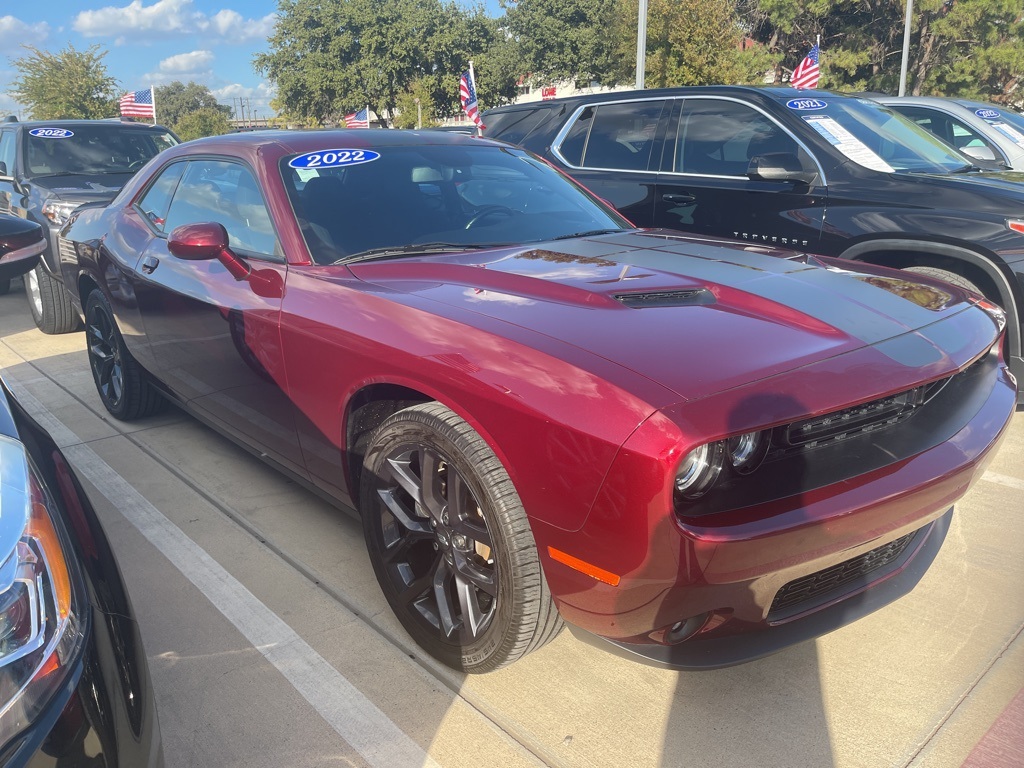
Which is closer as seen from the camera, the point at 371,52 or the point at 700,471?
the point at 700,471

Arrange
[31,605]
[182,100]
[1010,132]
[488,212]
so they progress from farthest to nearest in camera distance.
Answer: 1. [182,100]
2. [1010,132]
3. [488,212]
4. [31,605]

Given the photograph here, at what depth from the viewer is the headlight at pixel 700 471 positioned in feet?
6.26

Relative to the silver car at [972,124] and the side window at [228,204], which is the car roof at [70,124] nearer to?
the side window at [228,204]

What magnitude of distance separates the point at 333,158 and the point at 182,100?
112 meters

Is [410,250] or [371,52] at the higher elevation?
[371,52]

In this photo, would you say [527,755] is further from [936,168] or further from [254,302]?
[936,168]

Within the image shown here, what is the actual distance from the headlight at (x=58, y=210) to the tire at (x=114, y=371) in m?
2.85

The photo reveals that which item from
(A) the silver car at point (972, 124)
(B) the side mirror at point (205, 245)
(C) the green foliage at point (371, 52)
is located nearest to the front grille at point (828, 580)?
(B) the side mirror at point (205, 245)

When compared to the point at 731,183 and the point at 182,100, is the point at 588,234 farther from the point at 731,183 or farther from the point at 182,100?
the point at 182,100

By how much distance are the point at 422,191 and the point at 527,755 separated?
212 cm

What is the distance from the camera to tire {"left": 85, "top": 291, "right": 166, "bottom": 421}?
14.7 feet

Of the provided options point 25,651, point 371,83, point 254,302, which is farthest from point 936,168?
point 371,83

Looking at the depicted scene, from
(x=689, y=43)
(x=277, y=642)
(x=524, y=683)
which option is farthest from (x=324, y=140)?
(x=689, y=43)

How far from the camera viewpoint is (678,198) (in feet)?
18.3
